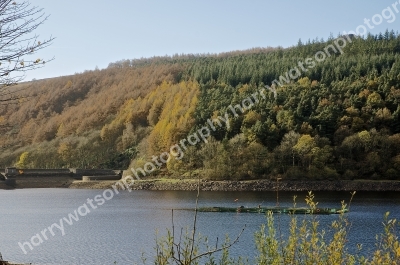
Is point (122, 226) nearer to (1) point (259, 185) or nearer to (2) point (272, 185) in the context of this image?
(1) point (259, 185)

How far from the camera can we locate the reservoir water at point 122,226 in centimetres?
2541

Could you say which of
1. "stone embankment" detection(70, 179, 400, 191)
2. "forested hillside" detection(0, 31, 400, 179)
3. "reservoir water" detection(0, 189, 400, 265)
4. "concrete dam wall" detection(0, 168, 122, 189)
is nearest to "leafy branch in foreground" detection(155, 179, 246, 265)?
"reservoir water" detection(0, 189, 400, 265)

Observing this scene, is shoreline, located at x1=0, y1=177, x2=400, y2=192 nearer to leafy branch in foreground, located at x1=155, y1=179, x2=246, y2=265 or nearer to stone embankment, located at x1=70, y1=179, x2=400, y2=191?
stone embankment, located at x1=70, y1=179, x2=400, y2=191

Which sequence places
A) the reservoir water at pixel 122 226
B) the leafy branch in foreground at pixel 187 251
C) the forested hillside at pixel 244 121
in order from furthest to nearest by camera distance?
the forested hillside at pixel 244 121 → the reservoir water at pixel 122 226 → the leafy branch in foreground at pixel 187 251

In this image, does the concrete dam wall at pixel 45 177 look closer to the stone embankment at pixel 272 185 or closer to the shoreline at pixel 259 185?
the shoreline at pixel 259 185

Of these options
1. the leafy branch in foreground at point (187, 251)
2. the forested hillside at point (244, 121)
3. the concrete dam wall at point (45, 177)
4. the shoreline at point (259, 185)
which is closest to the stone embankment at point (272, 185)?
the shoreline at point (259, 185)

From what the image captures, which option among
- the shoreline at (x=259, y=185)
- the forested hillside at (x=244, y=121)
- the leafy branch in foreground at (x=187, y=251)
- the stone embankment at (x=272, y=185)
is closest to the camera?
the leafy branch in foreground at (x=187, y=251)

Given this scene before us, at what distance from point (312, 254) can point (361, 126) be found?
7221cm

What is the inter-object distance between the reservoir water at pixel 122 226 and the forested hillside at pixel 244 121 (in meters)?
11.2

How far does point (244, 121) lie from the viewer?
77.6 meters

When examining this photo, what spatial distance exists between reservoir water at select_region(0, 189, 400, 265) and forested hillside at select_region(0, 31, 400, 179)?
11241 mm

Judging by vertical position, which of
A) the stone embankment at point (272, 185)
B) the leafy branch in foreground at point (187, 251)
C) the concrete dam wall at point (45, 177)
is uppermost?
the leafy branch in foreground at point (187, 251)

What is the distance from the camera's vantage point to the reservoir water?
25406 mm

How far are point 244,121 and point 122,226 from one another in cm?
4381
